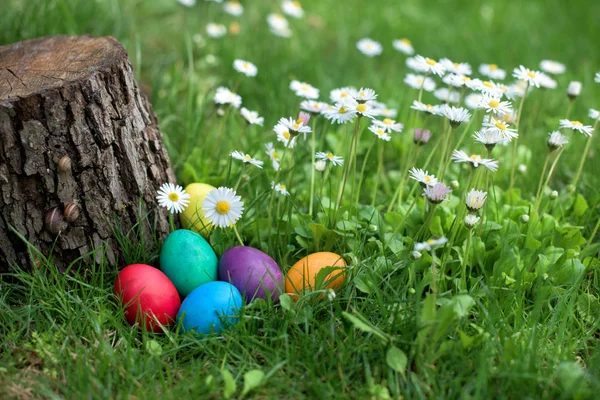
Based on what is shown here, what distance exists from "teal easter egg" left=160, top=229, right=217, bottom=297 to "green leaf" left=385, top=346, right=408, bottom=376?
0.64 m

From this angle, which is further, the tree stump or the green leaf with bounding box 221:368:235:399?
the tree stump

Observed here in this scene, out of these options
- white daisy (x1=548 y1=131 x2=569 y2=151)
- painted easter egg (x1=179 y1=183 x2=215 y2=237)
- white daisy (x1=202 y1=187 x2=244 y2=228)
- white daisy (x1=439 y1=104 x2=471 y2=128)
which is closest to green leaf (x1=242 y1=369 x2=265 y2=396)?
white daisy (x1=202 y1=187 x2=244 y2=228)

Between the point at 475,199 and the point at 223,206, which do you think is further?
the point at 223,206

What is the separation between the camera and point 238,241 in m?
2.22

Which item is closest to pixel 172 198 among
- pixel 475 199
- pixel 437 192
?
pixel 437 192

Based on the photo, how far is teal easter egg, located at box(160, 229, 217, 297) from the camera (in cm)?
197

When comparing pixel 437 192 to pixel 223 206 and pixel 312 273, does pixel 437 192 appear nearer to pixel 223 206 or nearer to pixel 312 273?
pixel 312 273

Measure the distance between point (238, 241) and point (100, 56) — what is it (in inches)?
30.4

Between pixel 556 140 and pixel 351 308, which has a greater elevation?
pixel 556 140

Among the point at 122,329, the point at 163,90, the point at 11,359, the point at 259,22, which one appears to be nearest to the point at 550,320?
the point at 122,329

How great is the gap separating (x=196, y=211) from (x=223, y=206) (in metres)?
0.26

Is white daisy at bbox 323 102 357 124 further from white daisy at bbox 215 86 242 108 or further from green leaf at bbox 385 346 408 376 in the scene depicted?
green leaf at bbox 385 346 408 376

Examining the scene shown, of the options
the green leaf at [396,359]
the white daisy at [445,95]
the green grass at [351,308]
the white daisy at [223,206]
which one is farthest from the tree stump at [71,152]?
the white daisy at [445,95]

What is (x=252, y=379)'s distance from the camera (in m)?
1.63
